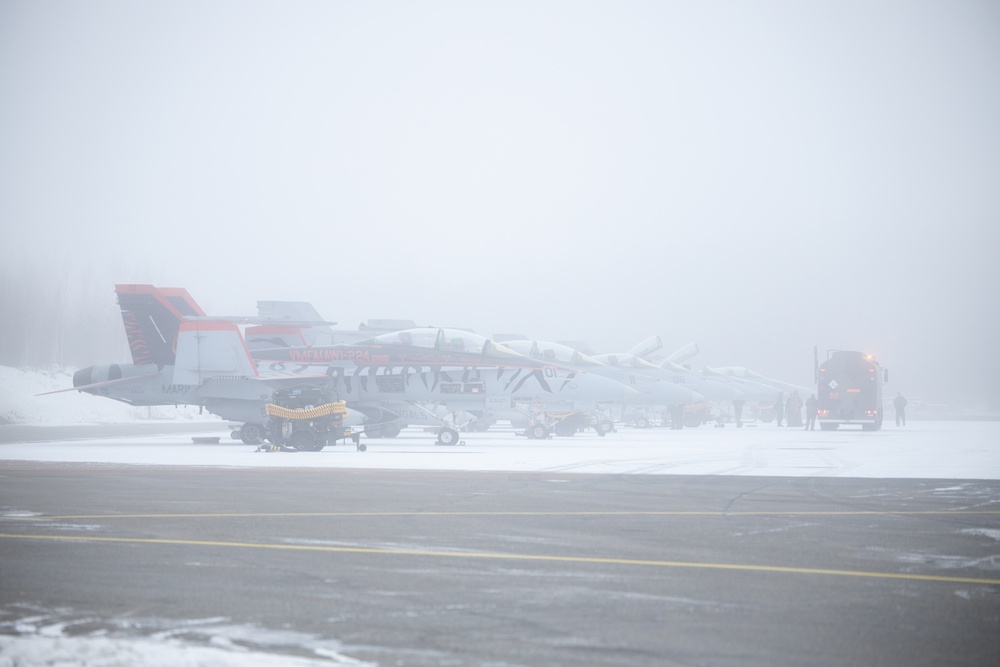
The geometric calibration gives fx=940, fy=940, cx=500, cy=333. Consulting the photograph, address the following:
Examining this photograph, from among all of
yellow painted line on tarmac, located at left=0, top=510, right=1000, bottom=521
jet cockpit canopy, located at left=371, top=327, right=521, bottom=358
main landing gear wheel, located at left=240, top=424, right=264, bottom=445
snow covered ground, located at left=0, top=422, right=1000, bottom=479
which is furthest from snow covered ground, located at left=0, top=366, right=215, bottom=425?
yellow painted line on tarmac, located at left=0, top=510, right=1000, bottom=521

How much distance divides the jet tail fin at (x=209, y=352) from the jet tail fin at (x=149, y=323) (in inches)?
110

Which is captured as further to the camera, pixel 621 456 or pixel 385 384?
pixel 385 384

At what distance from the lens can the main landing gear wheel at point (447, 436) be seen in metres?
26.8

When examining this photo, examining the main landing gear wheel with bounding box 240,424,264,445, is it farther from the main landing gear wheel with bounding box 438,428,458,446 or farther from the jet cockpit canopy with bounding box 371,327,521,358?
the main landing gear wheel with bounding box 438,428,458,446

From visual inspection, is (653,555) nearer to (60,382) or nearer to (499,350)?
(499,350)

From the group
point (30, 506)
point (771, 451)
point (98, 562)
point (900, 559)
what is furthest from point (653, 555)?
point (771, 451)

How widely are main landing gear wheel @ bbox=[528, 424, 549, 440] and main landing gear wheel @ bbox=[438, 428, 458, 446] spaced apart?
15.5 feet

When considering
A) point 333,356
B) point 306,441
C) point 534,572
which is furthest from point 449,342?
point 534,572

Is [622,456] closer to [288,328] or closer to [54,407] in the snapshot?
[288,328]

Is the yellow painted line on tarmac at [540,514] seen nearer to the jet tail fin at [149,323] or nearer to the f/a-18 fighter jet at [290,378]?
the f/a-18 fighter jet at [290,378]

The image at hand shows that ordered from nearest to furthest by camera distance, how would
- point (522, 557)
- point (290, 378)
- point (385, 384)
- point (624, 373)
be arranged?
point (522, 557), point (290, 378), point (385, 384), point (624, 373)

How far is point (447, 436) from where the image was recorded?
1064 inches

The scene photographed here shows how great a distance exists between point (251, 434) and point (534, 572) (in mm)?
21366

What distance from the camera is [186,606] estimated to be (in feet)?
19.5
